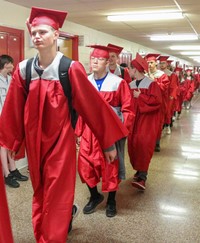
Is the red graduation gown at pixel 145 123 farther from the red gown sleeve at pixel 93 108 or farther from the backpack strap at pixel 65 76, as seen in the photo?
the backpack strap at pixel 65 76

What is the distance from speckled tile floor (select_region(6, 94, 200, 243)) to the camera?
2.68 meters

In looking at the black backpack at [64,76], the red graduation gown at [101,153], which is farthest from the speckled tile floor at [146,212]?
the black backpack at [64,76]

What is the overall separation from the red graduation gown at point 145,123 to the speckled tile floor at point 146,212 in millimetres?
388

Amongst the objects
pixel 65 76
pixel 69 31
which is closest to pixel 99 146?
pixel 65 76

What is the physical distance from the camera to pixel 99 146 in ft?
9.73

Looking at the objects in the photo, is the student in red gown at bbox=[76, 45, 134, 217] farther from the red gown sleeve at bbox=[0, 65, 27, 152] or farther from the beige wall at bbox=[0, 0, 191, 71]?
the beige wall at bbox=[0, 0, 191, 71]

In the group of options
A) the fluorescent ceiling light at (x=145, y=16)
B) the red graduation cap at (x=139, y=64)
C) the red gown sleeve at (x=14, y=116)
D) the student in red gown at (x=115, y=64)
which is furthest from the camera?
the fluorescent ceiling light at (x=145, y=16)

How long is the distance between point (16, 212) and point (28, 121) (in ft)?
4.30

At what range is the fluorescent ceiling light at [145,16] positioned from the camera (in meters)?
5.30

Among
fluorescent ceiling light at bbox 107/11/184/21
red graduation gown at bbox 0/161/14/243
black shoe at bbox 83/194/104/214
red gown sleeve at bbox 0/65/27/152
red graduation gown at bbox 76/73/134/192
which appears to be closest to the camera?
red graduation gown at bbox 0/161/14/243

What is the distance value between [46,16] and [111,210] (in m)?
1.82

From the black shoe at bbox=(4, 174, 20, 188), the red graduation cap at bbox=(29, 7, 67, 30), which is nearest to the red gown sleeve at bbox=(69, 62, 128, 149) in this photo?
the red graduation cap at bbox=(29, 7, 67, 30)

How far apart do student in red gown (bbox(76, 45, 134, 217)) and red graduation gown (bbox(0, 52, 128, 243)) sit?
75cm

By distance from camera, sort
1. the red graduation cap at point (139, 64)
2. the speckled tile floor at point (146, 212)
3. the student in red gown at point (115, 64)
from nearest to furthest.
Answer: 1. the speckled tile floor at point (146, 212)
2. the red graduation cap at point (139, 64)
3. the student in red gown at point (115, 64)
